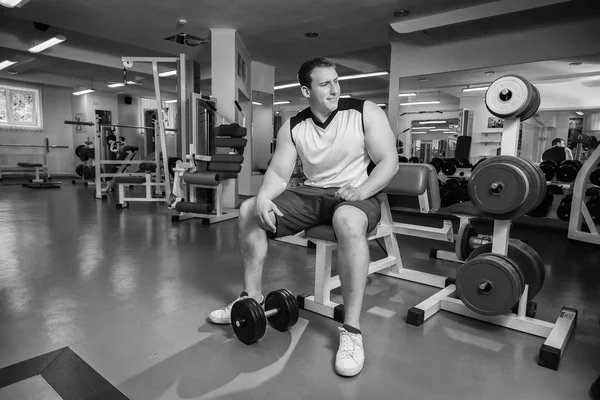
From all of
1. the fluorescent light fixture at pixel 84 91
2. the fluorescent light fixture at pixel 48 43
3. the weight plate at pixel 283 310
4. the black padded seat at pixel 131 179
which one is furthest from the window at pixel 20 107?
the weight plate at pixel 283 310

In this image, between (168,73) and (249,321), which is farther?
(168,73)

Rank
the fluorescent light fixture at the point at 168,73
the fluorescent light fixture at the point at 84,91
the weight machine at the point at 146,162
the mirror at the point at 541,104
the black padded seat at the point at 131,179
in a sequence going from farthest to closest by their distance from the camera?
1. the fluorescent light fixture at the point at 84,91
2. the fluorescent light fixture at the point at 168,73
3. the mirror at the point at 541,104
4. the black padded seat at the point at 131,179
5. the weight machine at the point at 146,162

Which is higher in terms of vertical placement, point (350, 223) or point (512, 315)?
point (350, 223)

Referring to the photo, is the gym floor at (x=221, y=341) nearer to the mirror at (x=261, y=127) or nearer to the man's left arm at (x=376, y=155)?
the man's left arm at (x=376, y=155)

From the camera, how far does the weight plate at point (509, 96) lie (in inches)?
52.2

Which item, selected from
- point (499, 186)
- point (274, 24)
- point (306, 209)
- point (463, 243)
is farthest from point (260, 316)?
point (274, 24)

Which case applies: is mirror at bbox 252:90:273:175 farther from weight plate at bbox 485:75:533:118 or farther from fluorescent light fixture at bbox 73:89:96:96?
weight plate at bbox 485:75:533:118

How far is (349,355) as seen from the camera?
1151mm

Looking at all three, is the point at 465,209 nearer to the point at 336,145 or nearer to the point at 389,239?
the point at 389,239

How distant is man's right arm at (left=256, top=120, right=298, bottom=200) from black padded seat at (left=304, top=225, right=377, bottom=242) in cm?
19

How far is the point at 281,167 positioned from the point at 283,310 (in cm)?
54

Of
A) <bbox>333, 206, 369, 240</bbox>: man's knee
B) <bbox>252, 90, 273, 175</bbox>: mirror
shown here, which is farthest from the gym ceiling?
<bbox>333, 206, 369, 240</bbox>: man's knee

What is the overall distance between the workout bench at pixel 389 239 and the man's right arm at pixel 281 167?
0.21m

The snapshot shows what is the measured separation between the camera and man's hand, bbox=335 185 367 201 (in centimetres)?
130
